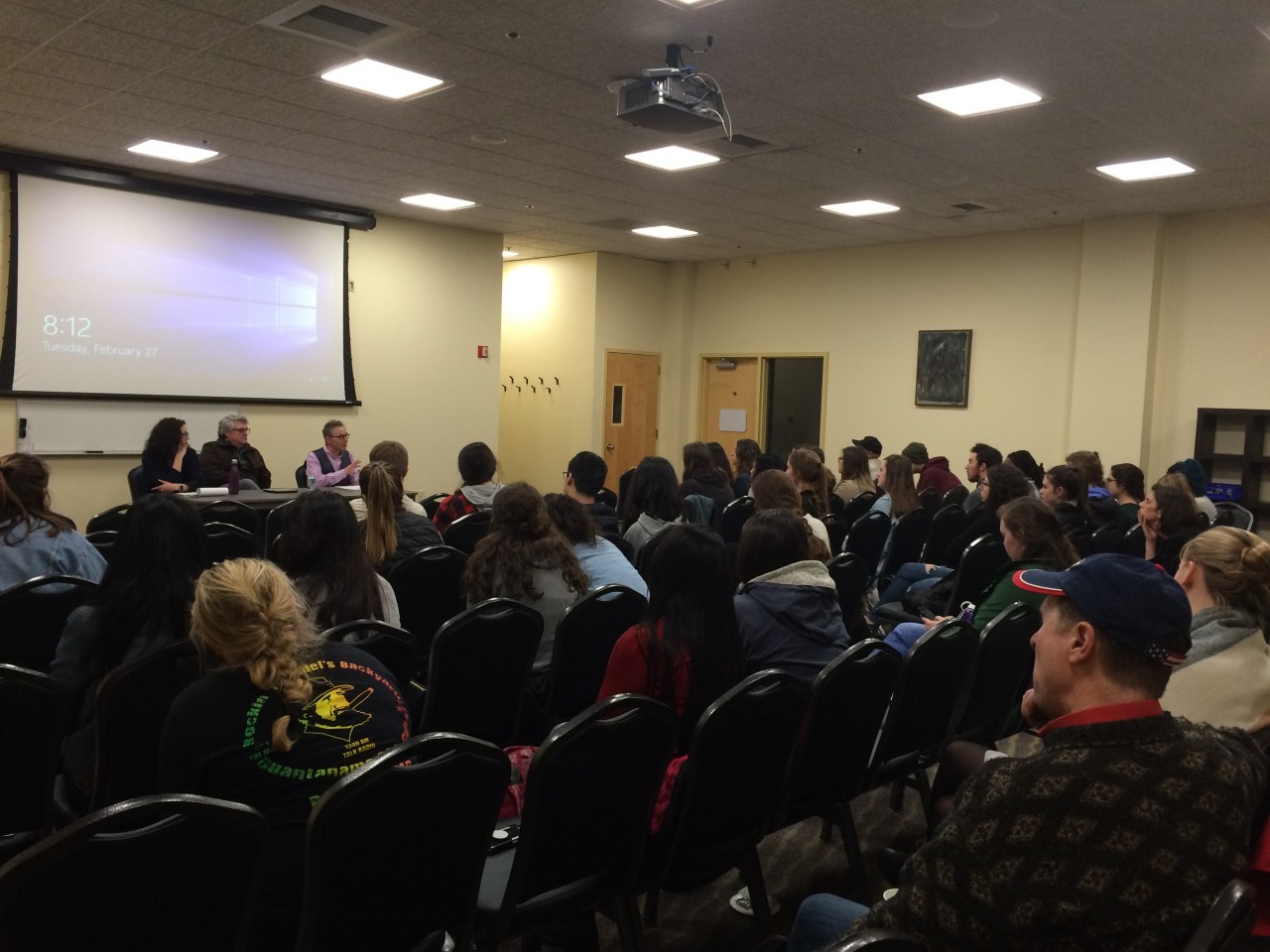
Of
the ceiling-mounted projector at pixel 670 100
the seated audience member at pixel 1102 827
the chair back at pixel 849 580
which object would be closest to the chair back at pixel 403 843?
the seated audience member at pixel 1102 827

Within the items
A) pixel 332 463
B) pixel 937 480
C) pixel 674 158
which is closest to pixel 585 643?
pixel 674 158

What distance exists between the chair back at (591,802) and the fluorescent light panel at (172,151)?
668 centimetres

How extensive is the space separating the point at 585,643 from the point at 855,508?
3.80 meters

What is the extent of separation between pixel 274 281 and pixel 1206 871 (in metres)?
8.85

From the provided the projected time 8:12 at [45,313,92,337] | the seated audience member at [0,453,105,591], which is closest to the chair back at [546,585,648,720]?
the seated audience member at [0,453,105,591]

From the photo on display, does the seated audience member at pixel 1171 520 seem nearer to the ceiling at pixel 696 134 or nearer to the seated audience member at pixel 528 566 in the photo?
the ceiling at pixel 696 134

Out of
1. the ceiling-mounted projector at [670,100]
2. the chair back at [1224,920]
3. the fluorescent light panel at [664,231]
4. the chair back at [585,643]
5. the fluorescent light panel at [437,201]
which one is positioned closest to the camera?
the chair back at [1224,920]

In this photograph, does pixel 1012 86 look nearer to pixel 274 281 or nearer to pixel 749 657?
pixel 749 657

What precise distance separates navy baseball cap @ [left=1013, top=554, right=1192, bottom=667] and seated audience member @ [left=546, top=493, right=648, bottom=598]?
2.30 meters

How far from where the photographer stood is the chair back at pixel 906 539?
571cm

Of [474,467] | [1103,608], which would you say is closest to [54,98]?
[474,467]

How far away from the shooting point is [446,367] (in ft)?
33.3

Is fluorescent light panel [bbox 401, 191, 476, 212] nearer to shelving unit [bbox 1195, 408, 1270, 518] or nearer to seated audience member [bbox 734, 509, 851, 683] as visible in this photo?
seated audience member [bbox 734, 509, 851, 683]

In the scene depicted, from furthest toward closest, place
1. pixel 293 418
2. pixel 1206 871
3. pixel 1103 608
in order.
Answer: pixel 293 418
pixel 1103 608
pixel 1206 871
